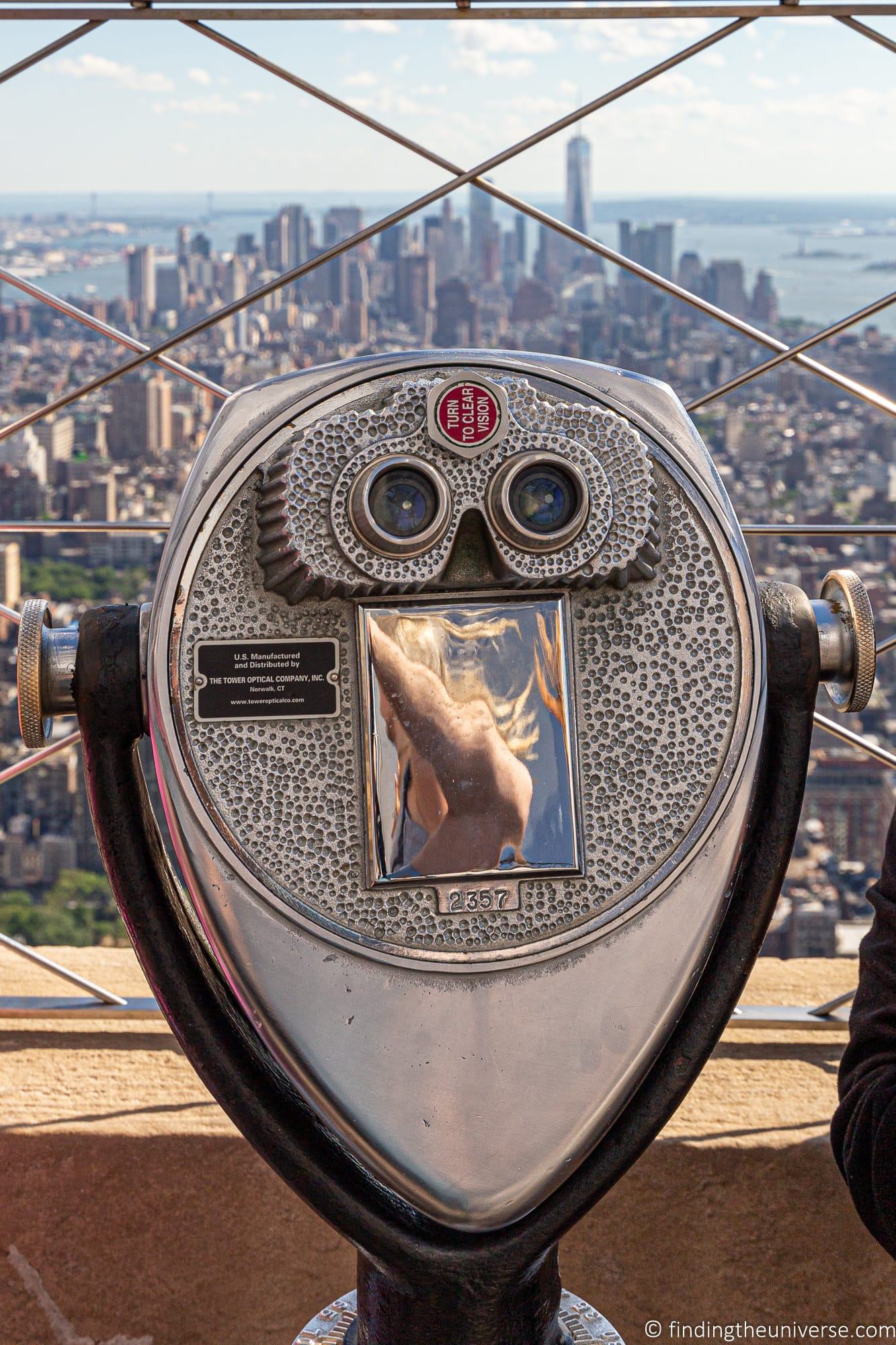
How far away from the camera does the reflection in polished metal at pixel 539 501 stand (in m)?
0.76

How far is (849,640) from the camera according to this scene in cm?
84

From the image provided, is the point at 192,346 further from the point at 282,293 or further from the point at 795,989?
the point at 795,989

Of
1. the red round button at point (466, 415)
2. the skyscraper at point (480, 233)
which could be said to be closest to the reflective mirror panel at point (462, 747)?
the red round button at point (466, 415)

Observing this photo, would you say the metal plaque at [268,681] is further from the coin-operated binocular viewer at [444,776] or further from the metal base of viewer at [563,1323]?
the metal base of viewer at [563,1323]

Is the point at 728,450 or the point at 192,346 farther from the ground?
the point at 192,346

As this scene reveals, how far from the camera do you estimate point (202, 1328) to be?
1203 millimetres

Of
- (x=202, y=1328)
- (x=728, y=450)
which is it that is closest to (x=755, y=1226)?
(x=202, y=1328)

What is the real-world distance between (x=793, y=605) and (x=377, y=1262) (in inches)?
19.2

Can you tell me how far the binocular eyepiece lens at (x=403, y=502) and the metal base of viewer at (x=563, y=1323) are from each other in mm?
593

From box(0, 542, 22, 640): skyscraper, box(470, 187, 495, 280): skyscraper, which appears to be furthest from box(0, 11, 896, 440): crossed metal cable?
box(470, 187, 495, 280): skyscraper

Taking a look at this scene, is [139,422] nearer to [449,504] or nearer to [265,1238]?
[265,1238]

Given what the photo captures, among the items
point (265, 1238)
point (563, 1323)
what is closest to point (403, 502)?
point (563, 1323)

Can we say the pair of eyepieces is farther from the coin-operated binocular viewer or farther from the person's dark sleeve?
the person's dark sleeve

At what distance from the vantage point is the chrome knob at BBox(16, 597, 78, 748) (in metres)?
0.80
